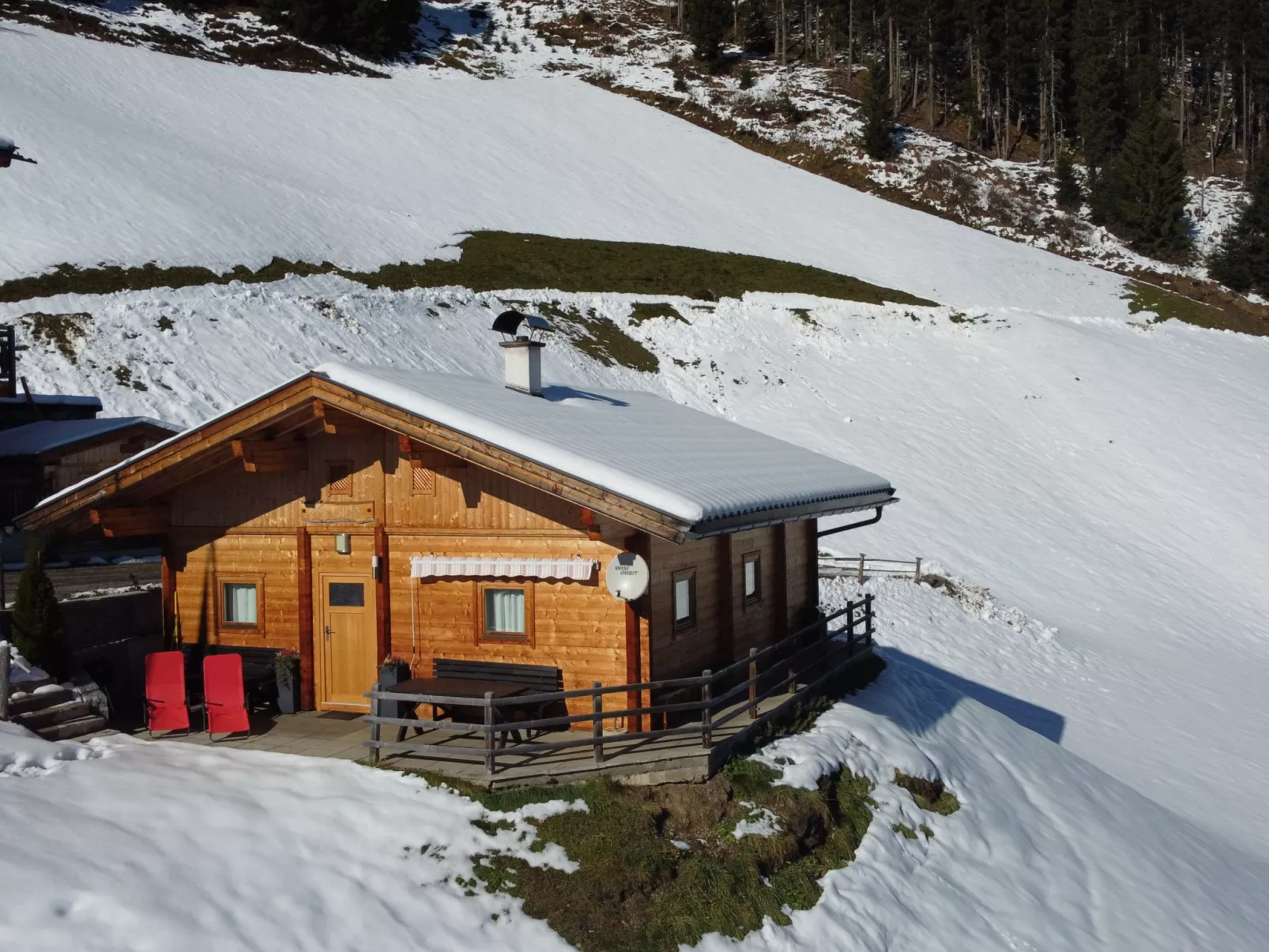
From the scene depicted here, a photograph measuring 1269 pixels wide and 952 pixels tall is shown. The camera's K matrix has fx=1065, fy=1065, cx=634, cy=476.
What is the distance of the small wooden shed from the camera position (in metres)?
12.2

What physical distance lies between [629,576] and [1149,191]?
6564 centimetres

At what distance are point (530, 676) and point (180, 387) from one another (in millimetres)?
20667

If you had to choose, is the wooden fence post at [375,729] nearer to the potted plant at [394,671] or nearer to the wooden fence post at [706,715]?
the potted plant at [394,671]

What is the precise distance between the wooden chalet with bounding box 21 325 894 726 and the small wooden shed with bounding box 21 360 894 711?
25 millimetres

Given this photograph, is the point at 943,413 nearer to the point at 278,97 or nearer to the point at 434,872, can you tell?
the point at 434,872

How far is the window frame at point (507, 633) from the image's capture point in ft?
42.6

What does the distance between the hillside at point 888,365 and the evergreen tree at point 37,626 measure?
1929mm

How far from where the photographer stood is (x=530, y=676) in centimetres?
1283

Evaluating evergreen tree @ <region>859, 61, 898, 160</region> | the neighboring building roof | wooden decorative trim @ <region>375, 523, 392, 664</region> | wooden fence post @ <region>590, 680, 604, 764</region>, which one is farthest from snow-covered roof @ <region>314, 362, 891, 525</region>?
evergreen tree @ <region>859, 61, 898, 160</region>

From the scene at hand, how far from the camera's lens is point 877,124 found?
7425cm

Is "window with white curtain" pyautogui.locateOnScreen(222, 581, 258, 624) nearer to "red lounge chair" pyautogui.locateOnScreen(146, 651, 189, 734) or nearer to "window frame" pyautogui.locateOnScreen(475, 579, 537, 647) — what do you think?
"red lounge chair" pyautogui.locateOnScreen(146, 651, 189, 734)

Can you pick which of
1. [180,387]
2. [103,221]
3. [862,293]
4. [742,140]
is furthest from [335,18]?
[180,387]

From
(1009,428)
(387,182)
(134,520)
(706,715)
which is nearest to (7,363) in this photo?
(134,520)

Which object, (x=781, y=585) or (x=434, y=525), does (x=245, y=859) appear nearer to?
(x=434, y=525)
